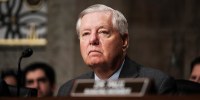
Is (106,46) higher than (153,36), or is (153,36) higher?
(106,46)

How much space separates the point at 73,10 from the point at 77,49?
53 centimetres

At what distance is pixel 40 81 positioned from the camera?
7.75 meters

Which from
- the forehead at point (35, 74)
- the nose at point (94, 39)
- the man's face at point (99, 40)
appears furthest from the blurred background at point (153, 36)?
the nose at point (94, 39)

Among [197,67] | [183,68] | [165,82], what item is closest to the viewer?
[165,82]

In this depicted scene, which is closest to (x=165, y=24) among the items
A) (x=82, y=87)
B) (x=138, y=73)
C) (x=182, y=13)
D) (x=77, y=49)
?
(x=182, y=13)

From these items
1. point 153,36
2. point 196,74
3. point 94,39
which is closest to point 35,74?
point 196,74

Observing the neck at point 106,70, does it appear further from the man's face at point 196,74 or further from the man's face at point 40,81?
the man's face at point 40,81

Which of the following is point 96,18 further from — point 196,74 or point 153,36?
point 153,36

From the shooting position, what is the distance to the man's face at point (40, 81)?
7664 millimetres

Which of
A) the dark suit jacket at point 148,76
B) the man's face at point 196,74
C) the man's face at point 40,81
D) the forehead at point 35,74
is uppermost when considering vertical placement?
the dark suit jacket at point 148,76

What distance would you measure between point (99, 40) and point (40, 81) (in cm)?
278

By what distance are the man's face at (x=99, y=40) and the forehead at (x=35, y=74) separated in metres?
2.68

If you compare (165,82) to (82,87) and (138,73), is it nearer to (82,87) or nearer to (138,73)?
(138,73)

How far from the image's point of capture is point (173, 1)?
9227 millimetres
